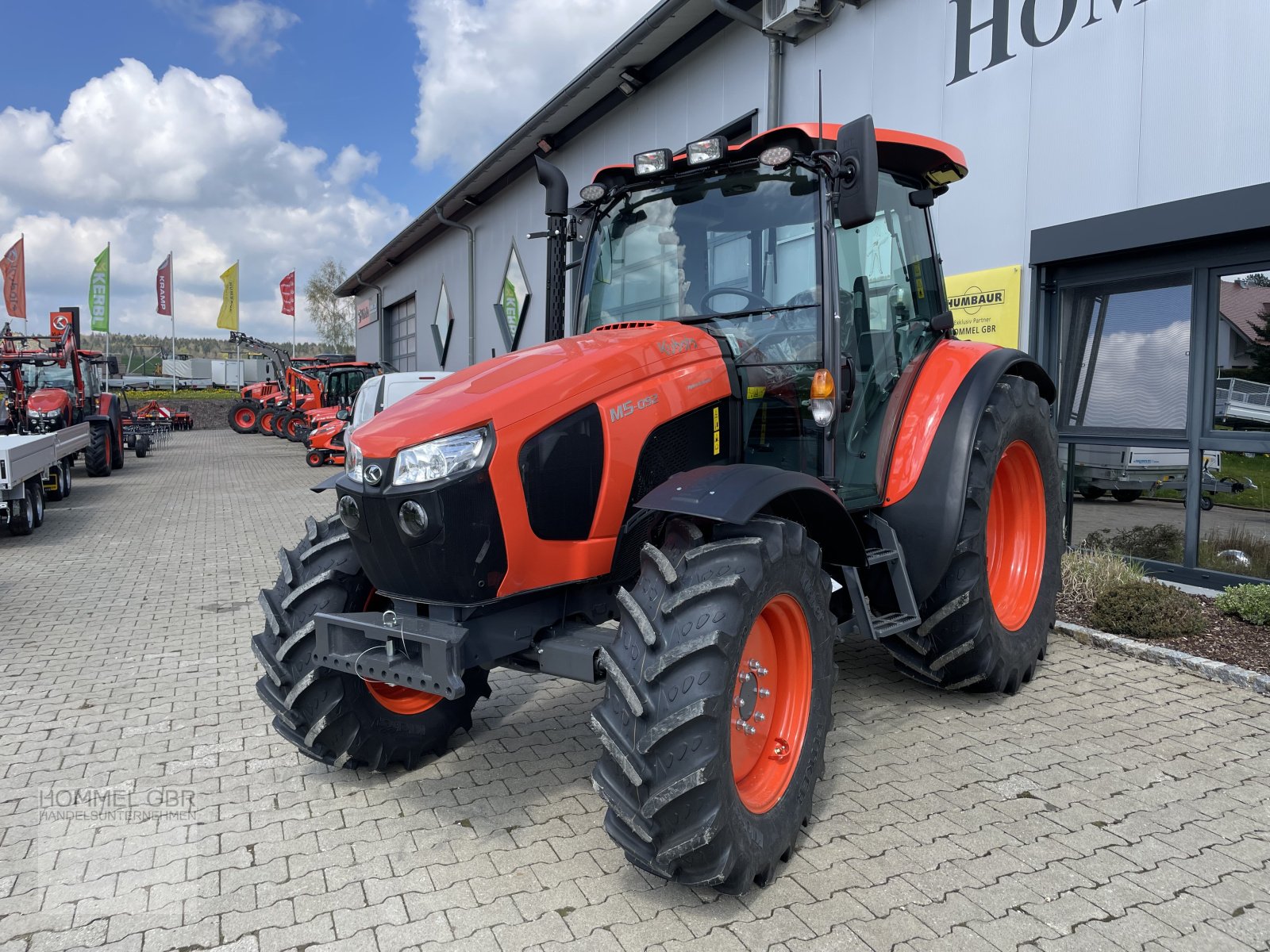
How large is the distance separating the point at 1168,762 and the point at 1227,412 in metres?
3.04

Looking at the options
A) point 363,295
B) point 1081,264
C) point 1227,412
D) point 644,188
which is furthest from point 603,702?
point 363,295

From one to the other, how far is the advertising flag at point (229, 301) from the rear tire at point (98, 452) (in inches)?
864

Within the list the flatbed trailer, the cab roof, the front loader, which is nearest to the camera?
the front loader

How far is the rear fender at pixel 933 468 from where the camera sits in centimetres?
373

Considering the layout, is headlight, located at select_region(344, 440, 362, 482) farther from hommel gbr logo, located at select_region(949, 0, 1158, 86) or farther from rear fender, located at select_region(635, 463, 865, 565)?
hommel gbr logo, located at select_region(949, 0, 1158, 86)

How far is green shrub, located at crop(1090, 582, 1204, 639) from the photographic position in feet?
16.5

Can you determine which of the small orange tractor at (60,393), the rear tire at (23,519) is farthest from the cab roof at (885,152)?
the small orange tractor at (60,393)

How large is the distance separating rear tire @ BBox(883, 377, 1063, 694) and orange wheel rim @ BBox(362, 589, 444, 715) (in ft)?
6.65

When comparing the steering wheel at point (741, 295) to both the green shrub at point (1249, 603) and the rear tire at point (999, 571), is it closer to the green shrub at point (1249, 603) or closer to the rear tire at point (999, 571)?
the rear tire at point (999, 571)

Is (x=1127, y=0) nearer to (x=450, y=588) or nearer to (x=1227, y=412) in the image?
(x=1227, y=412)

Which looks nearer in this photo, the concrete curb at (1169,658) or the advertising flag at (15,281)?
the concrete curb at (1169,658)

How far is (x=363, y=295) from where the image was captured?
106ft

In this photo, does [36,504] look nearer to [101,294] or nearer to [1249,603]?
[1249,603]

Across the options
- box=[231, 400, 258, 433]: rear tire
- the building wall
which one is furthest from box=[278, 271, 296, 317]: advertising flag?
the building wall
